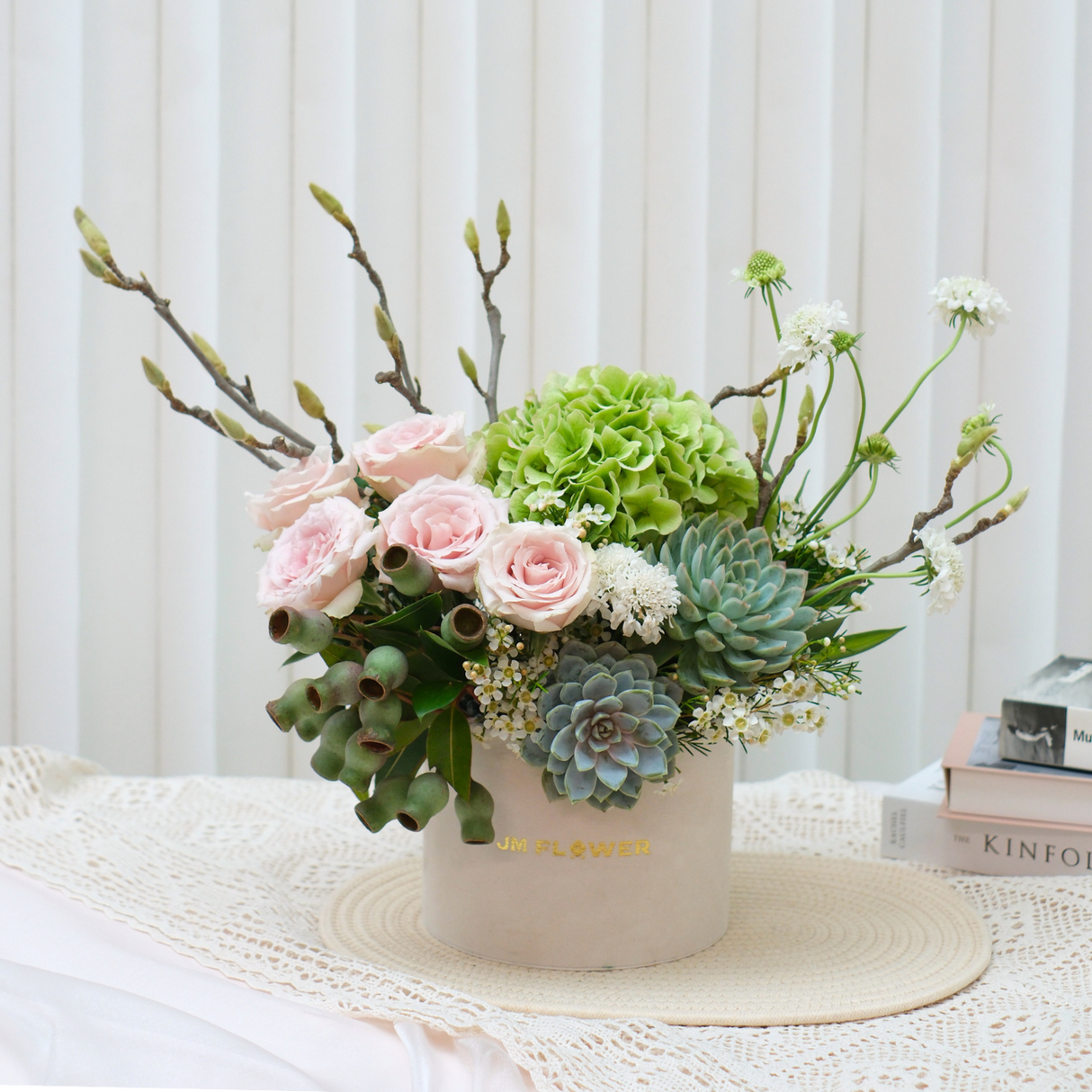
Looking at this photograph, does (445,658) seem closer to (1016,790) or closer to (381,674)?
(381,674)

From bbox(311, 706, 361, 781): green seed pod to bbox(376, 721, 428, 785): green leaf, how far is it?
0.10ft

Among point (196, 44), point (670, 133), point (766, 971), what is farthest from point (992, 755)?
point (196, 44)

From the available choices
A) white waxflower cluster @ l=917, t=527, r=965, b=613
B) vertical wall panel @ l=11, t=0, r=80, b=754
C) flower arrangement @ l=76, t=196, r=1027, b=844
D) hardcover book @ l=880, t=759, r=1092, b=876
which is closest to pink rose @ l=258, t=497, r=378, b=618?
flower arrangement @ l=76, t=196, r=1027, b=844

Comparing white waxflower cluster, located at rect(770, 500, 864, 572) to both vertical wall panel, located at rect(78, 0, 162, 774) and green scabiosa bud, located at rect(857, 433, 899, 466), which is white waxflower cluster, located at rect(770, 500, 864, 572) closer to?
green scabiosa bud, located at rect(857, 433, 899, 466)

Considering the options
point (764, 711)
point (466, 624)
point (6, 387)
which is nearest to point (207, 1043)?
point (466, 624)

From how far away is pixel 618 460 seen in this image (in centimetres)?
60

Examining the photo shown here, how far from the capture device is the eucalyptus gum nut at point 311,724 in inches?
23.7

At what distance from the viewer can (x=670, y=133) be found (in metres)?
1.47

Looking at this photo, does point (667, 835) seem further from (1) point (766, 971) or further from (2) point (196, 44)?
(2) point (196, 44)

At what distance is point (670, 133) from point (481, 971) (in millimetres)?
1187

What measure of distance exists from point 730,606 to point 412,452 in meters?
0.20

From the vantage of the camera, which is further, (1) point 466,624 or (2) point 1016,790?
(2) point 1016,790

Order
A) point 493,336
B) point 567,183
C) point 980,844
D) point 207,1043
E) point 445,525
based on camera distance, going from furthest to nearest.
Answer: point 567,183 < point 980,844 < point 493,336 < point 445,525 < point 207,1043

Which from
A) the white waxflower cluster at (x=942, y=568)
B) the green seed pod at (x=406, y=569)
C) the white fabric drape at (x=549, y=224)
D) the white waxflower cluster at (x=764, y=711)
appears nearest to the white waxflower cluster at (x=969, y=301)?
the white waxflower cluster at (x=942, y=568)
